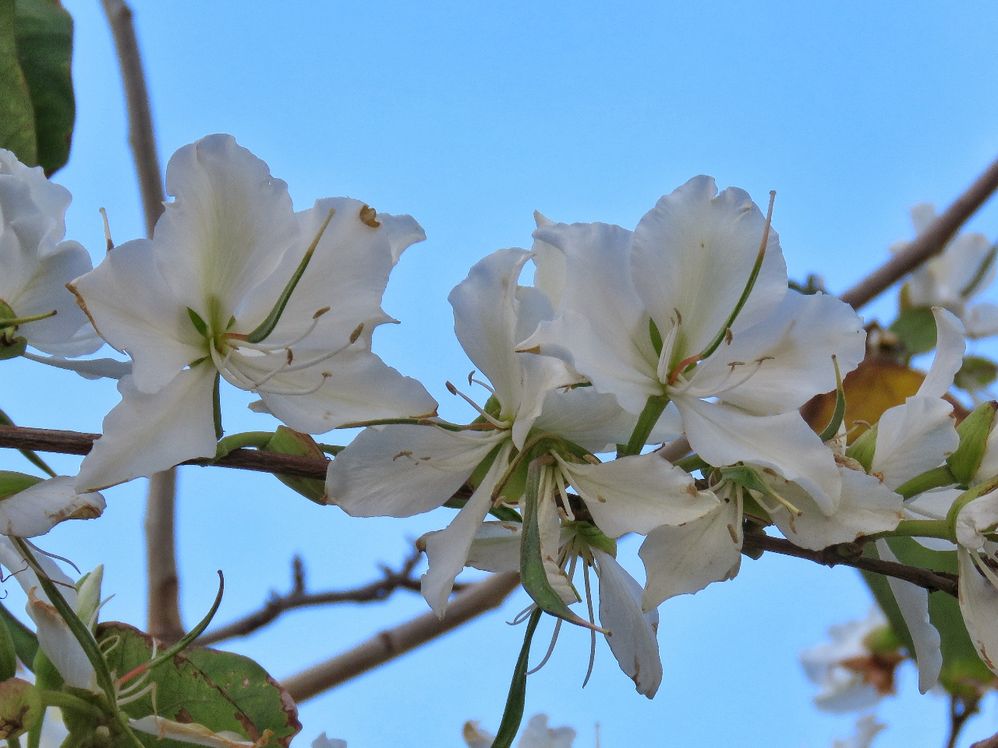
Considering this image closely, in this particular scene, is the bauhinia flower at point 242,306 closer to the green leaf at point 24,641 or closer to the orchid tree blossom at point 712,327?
the orchid tree blossom at point 712,327

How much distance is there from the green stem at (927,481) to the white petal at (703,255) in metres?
0.13

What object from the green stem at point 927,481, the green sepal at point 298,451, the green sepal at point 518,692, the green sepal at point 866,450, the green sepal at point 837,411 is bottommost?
the green sepal at point 518,692

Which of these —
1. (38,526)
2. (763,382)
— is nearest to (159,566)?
(38,526)

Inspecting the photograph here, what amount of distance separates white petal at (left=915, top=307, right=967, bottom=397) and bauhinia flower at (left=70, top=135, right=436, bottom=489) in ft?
1.04

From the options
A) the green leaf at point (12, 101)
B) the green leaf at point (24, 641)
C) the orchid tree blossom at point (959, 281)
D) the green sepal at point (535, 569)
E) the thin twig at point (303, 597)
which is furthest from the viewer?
the orchid tree blossom at point (959, 281)

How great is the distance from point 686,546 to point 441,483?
5.5 inches

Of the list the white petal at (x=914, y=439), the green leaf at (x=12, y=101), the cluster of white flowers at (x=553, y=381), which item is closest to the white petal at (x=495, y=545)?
the cluster of white flowers at (x=553, y=381)

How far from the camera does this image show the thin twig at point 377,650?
1.39 m

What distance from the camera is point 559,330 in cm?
57

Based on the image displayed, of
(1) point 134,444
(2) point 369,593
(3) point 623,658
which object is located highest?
(2) point 369,593

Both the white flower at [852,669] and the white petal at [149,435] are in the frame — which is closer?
the white petal at [149,435]

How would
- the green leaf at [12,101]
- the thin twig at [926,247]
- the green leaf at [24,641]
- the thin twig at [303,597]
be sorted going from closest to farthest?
1. the green leaf at [24,641]
2. the green leaf at [12,101]
3. the thin twig at [303,597]
4. the thin twig at [926,247]

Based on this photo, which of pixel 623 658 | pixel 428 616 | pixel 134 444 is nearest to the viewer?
pixel 134 444

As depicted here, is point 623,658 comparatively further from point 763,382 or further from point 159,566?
point 159,566
